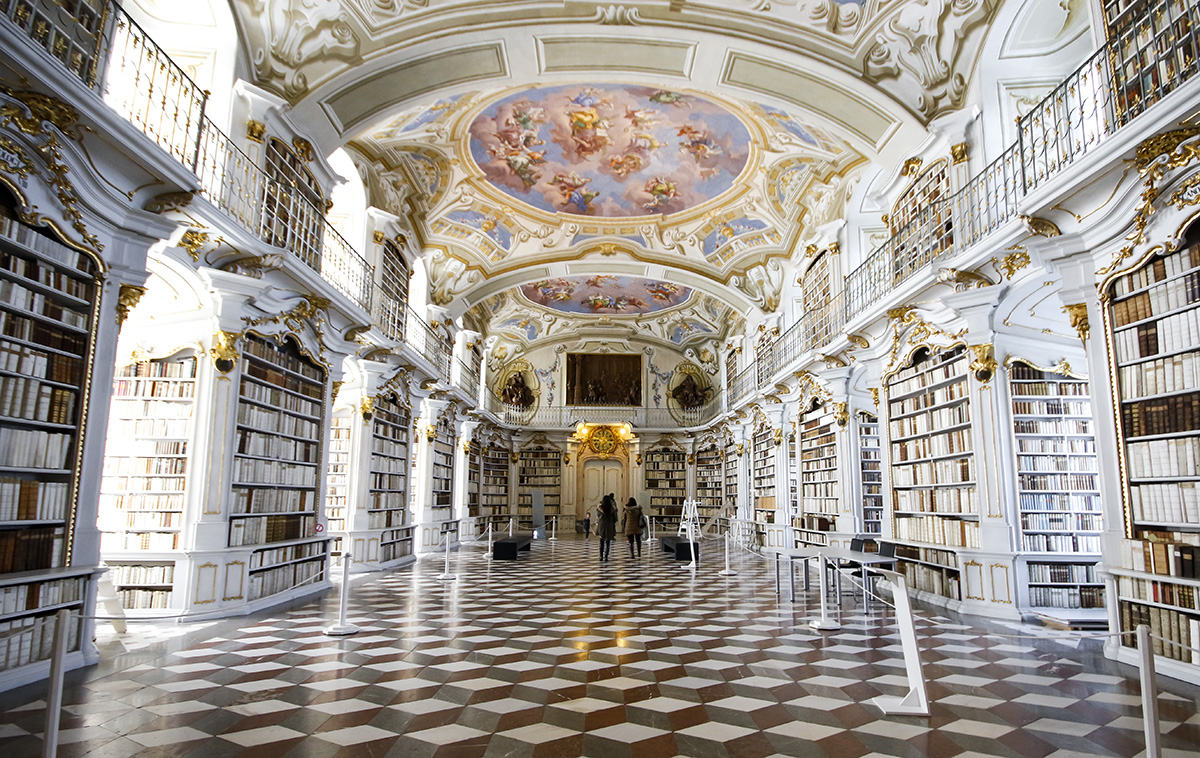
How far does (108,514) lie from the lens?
7273 mm

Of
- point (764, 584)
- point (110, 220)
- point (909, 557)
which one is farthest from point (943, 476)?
point (110, 220)

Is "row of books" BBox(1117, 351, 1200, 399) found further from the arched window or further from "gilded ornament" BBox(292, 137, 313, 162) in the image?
"gilded ornament" BBox(292, 137, 313, 162)

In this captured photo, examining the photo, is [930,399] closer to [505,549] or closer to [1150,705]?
[1150,705]

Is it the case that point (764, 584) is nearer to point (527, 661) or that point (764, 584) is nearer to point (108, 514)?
point (527, 661)

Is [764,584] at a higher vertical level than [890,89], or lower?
lower

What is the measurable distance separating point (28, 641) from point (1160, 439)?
798 cm

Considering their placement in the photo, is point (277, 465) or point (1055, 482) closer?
point (1055, 482)

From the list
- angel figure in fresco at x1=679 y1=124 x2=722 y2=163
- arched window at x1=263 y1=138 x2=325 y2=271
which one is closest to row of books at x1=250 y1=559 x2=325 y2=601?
arched window at x1=263 y1=138 x2=325 y2=271

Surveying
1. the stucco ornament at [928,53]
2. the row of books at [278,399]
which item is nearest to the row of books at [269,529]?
the row of books at [278,399]

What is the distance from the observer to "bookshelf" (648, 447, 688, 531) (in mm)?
24844

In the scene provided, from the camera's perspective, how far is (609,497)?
13898 millimetres

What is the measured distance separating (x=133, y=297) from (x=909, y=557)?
8718mm

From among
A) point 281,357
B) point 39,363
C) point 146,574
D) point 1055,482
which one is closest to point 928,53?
point 1055,482

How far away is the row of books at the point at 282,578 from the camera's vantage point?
7.75 metres
